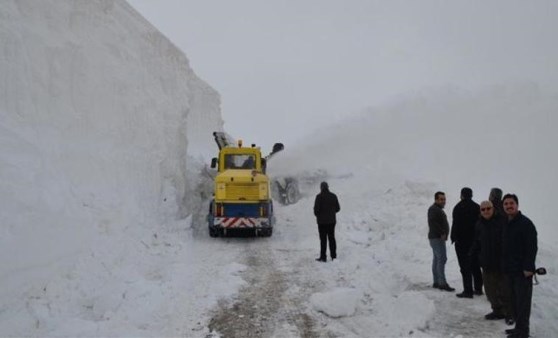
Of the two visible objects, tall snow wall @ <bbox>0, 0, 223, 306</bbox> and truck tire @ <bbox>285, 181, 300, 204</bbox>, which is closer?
tall snow wall @ <bbox>0, 0, 223, 306</bbox>

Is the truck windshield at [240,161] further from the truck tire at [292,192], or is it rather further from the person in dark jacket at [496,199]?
the truck tire at [292,192]

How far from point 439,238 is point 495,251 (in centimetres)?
158

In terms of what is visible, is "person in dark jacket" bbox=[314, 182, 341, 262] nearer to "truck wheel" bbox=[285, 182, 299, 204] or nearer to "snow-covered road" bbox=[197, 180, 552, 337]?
"snow-covered road" bbox=[197, 180, 552, 337]

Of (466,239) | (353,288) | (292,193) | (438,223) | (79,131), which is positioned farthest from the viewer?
(292,193)

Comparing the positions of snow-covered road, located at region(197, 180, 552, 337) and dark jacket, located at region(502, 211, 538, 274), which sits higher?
dark jacket, located at region(502, 211, 538, 274)

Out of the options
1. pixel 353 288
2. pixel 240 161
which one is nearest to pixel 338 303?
pixel 353 288

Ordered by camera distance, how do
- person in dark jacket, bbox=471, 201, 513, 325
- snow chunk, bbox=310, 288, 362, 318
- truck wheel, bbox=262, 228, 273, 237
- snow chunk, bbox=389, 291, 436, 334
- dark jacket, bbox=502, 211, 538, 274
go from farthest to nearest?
truck wheel, bbox=262, 228, 273, 237 < snow chunk, bbox=310, 288, 362, 318 < person in dark jacket, bbox=471, 201, 513, 325 < snow chunk, bbox=389, 291, 436, 334 < dark jacket, bbox=502, 211, 538, 274

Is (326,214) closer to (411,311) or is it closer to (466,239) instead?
(466,239)

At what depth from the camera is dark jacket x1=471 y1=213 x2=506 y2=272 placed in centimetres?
662

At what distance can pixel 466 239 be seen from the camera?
25.2 feet

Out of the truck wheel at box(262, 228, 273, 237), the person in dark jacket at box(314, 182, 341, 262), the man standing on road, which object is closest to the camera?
the man standing on road

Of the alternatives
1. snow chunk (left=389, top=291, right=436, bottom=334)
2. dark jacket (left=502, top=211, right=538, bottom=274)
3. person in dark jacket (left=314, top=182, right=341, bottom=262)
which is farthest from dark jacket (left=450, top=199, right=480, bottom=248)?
person in dark jacket (left=314, top=182, right=341, bottom=262)

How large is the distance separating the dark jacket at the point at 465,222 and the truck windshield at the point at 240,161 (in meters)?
9.66

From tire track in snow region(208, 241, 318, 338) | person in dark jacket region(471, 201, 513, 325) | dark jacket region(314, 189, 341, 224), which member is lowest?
tire track in snow region(208, 241, 318, 338)
